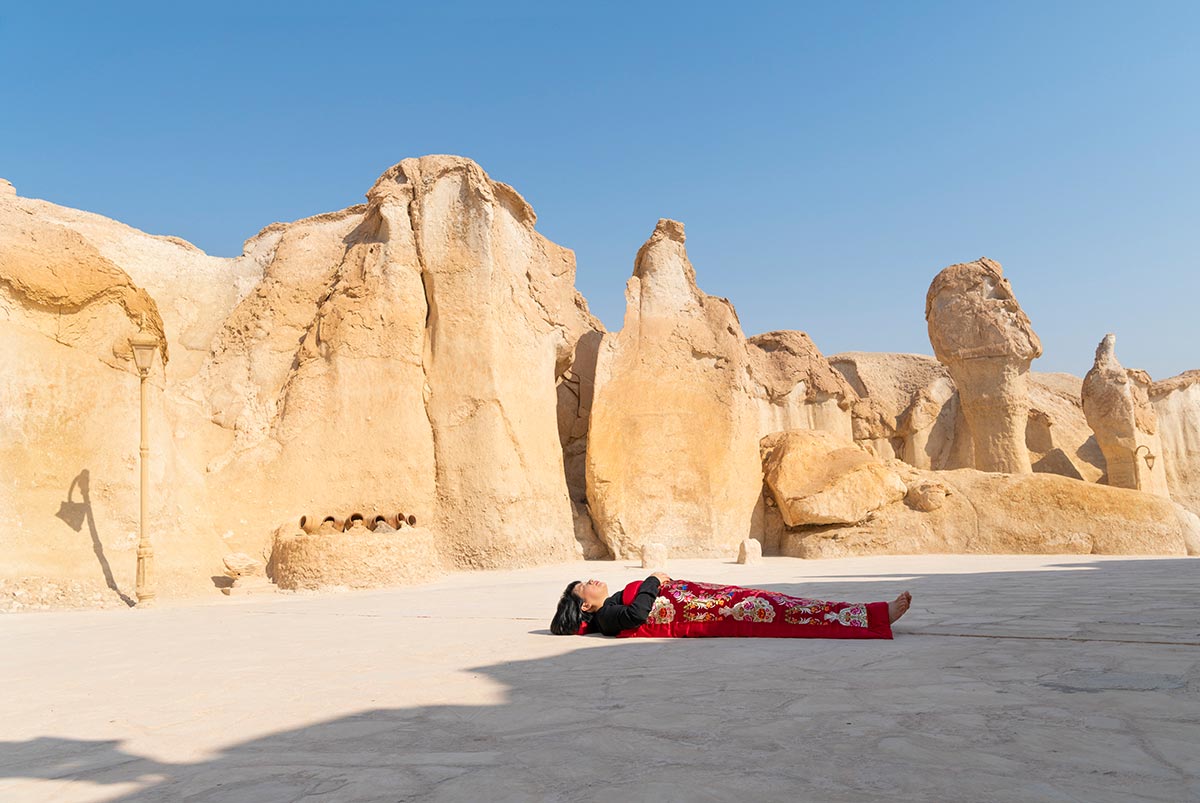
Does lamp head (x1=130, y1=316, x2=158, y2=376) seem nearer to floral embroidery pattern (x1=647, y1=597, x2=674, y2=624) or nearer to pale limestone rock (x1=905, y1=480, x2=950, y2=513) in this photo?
floral embroidery pattern (x1=647, y1=597, x2=674, y2=624)

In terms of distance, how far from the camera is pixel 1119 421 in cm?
2580

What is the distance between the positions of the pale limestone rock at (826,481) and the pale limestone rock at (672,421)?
71cm

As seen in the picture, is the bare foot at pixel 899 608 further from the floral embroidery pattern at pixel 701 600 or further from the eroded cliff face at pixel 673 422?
the eroded cliff face at pixel 673 422

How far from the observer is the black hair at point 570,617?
508 cm

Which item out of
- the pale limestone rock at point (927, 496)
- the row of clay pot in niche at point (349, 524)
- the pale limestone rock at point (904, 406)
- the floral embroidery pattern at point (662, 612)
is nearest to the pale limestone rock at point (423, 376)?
the row of clay pot in niche at point (349, 524)

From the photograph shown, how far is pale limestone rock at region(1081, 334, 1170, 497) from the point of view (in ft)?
84.7

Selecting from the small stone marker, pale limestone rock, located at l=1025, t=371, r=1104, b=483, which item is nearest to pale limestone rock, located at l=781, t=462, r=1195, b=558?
the small stone marker

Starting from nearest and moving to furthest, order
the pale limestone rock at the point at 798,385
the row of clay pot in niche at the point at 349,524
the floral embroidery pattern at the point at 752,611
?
the floral embroidery pattern at the point at 752,611, the row of clay pot in niche at the point at 349,524, the pale limestone rock at the point at 798,385

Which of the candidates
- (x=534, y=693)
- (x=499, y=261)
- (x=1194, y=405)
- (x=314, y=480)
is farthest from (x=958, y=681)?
(x=1194, y=405)

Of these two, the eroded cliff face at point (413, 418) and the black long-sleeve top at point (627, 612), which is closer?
the black long-sleeve top at point (627, 612)

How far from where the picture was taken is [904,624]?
4.80 metres

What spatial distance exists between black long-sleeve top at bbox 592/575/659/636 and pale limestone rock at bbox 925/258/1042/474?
70.1 feet

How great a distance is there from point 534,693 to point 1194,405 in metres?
35.6

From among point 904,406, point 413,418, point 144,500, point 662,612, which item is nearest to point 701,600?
point 662,612
